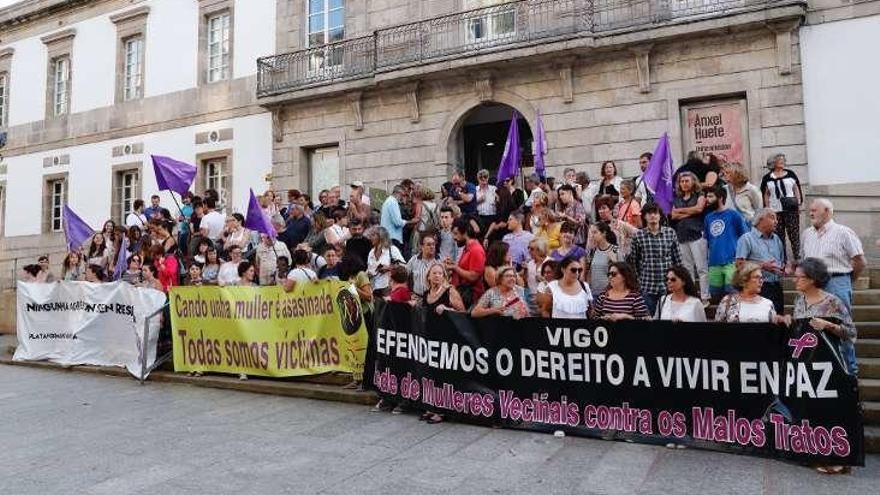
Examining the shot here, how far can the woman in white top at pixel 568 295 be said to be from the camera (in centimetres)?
613

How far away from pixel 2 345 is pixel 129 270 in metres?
5.36

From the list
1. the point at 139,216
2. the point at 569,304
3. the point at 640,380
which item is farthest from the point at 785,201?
the point at 139,216

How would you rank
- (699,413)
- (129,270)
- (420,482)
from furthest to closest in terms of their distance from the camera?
(129,270)
(699,413)
(420,482)

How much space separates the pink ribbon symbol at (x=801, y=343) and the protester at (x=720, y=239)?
2163 millimetres

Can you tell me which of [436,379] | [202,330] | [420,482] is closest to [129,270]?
[202,330]

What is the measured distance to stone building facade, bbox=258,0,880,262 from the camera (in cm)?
1178

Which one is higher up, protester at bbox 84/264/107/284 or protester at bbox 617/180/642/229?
protester at bbox 617/180/642/229

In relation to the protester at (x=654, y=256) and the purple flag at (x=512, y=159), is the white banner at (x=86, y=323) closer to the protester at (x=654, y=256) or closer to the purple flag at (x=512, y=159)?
the purple flag at (x=512, y=159)

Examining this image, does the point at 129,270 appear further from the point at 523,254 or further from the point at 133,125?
the point at 133,125

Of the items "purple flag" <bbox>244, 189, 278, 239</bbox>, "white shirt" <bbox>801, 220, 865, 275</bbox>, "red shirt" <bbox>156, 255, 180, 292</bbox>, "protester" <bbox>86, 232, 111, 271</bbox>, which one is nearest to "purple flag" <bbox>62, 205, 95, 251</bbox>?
"protester" <bbox>86, 232, 111, 271</bbox>

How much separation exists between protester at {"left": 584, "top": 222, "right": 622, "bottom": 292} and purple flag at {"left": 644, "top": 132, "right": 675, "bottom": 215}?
2.04m

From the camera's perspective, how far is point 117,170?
20.3 metres

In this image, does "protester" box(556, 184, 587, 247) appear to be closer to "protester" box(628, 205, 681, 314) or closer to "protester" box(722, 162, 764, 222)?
"protester" box(628, 205, 681, 314)

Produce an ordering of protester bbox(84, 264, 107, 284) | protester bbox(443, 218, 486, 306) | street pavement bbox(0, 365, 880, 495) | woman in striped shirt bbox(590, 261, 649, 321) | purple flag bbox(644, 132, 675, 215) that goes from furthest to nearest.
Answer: protester bbox(84, 264, 107, 284) → purple flag bbox(644, 132, 675, 215) → protester bbox(443, 218, 486, 306) → woman in striped shirt bbox(590, 261, 649, 321) → street pavement bbox(0, 365, 880, 495)
